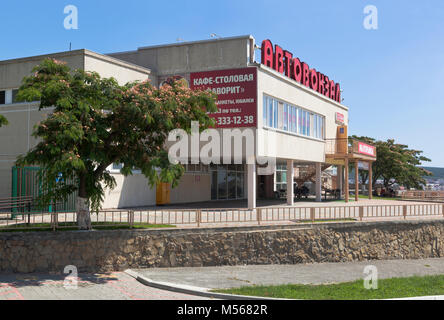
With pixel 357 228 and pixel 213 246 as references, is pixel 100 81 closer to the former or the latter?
pixel 213 246

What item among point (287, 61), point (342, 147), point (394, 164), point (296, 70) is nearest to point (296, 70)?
point (296, 70)

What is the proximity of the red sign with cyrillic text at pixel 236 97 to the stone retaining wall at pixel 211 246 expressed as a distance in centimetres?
723

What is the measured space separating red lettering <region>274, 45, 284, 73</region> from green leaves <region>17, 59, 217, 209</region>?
36.3 feet

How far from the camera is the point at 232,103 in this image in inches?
872

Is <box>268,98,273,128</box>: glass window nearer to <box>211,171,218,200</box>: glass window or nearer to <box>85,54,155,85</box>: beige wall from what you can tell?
<box>85,54,155,85</box>: beige wall

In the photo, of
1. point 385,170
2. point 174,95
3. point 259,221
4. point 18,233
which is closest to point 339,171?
point 385,170

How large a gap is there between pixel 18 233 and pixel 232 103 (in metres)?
12.0

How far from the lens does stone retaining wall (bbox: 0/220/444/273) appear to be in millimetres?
13281

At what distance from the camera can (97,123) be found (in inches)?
524

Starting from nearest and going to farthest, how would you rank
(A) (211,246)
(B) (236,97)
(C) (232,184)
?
(A) (211,246) < (B) (236,97) < (C) (232,184)

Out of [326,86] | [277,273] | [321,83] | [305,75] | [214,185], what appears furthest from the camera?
[326,86]

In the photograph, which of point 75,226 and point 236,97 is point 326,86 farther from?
point 75,226

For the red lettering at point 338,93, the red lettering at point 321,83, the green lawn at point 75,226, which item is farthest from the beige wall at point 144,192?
the red lettering at point 338,93

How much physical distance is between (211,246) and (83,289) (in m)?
4.85
